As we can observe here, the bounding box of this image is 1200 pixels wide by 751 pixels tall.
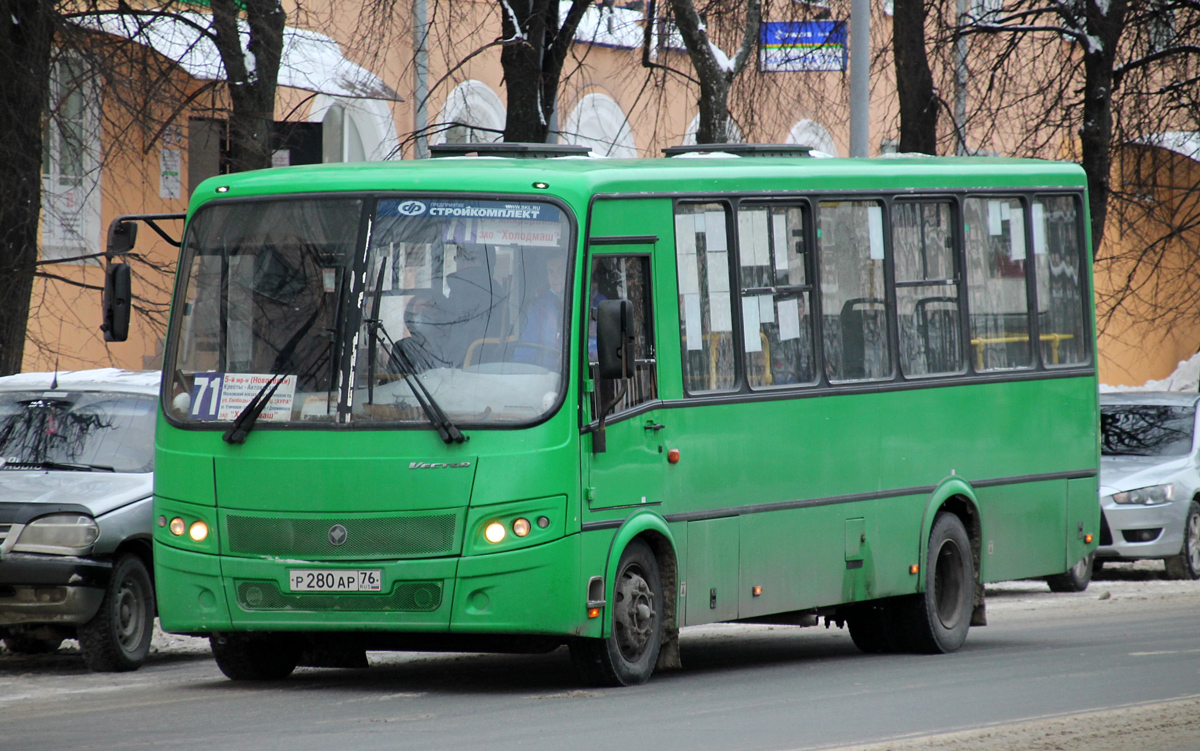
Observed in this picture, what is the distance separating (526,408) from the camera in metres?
10.2

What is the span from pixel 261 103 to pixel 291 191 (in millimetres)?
7104

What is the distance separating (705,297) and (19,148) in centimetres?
714

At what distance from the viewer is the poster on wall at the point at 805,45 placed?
22344 mm

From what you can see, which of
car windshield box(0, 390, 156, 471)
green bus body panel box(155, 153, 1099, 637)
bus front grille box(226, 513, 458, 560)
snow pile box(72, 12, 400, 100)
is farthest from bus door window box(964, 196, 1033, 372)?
snow pile box(72, 12, 400, 100)

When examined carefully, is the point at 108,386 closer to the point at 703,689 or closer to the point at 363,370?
the point at 363,370

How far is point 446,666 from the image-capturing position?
12.4 meters

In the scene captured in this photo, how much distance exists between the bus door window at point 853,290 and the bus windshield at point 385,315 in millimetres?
2596

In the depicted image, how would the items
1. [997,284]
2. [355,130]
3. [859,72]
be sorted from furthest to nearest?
[355,130] → [859,72] → [997,284]

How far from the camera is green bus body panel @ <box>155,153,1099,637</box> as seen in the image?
1010 cm

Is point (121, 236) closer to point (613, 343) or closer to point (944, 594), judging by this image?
point (613, 343)

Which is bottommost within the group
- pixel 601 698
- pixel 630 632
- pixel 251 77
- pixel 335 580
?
pixel 601 698

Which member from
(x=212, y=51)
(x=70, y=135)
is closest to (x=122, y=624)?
(x=70, y=135)

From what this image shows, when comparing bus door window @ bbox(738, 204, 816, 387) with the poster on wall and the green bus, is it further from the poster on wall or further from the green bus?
the poster on wall

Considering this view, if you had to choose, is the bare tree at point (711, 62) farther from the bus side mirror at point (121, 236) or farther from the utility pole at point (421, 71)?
the bus side mirror at point (121, 236)
